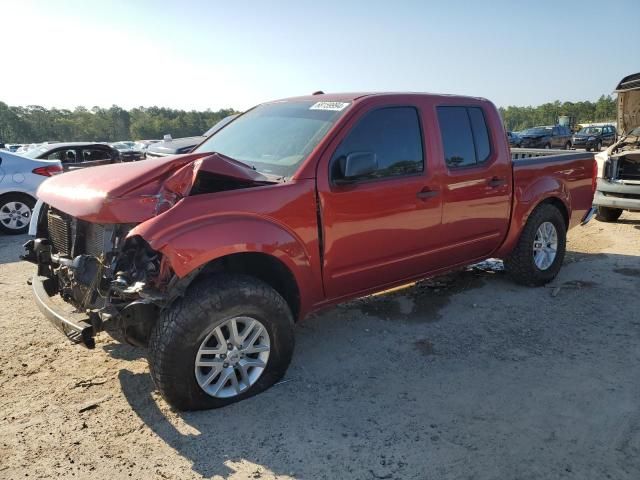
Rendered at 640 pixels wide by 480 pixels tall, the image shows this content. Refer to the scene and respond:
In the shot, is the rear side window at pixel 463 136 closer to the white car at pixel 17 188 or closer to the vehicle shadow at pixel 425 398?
the vehicle shadow at pixel 425 398

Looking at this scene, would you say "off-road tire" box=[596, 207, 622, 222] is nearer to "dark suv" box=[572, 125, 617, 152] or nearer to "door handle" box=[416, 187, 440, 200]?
"door handle" box=[416, 187, 440, 200]

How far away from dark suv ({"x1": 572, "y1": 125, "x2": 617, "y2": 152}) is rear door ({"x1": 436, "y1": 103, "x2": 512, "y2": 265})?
96.1 ft

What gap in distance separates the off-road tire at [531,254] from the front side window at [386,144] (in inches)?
73.2

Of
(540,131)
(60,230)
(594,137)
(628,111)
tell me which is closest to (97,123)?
(540,131)

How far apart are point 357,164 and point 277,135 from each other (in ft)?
2.82

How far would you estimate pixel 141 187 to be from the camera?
9.78 feet

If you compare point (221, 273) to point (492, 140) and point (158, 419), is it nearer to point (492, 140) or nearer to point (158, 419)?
point (158, 419)

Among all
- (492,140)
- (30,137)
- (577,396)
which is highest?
(30,137)

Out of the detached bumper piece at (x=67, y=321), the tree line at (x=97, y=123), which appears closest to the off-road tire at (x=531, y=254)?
the detached bumper piece at (x=67, y=321)

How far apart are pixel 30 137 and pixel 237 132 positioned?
90.3 meters

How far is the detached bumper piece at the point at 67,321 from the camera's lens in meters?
2.83

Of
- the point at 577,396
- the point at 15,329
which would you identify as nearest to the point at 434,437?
the point at 577,396

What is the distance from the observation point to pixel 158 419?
120 inches

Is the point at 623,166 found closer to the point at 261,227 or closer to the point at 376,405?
the point at 376,405
